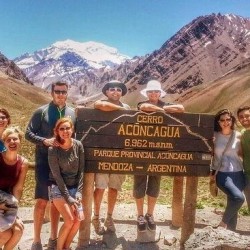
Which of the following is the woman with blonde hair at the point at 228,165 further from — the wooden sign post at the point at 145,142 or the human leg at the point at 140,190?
the human leg at the point at 140,190

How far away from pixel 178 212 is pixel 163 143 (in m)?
2.24

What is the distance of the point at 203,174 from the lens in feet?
24.7

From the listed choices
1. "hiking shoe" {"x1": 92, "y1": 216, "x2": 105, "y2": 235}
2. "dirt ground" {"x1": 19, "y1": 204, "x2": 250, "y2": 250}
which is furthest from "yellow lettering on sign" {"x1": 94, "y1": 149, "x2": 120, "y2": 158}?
"dirt ground" {"x1": 19, "y1": 204, "x2": 250, "y2": 250}

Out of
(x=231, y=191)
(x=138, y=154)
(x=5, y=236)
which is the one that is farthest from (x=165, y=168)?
(x=5, y=236)

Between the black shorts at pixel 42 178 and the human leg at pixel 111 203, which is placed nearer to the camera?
the black shorts at pixel 42 178

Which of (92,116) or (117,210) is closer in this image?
(92,116)

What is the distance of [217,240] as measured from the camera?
562cm

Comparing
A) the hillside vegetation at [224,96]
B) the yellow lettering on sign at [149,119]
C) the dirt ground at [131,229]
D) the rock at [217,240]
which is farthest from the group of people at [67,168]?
the hillside vegetation at [224,96]

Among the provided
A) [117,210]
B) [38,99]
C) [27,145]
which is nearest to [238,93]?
[38,99]

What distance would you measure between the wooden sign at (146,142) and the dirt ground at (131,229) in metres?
1.50

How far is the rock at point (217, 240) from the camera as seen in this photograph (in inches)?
217

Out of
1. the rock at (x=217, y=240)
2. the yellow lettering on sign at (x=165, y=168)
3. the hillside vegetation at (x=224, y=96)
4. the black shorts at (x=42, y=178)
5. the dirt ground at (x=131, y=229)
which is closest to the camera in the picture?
the rock at (x=217, y=240)

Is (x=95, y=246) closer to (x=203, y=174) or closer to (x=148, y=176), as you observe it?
(x=148, y=176)

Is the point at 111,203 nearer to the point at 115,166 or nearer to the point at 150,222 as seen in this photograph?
the point at 150,222
